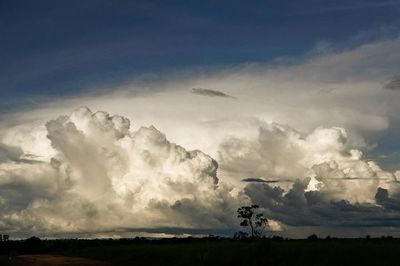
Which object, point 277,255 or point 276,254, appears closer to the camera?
point 277,255

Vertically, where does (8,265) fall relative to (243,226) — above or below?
below

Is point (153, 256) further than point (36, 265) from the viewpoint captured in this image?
Yes

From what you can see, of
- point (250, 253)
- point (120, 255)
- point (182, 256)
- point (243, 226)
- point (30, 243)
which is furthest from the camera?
point (30, 243)

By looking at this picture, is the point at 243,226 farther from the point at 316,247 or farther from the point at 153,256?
the point at 316,247

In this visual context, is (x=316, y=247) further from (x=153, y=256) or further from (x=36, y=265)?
(x=36, y=265)

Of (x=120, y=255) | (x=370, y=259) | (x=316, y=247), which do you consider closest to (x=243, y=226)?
(x=120, y=255)

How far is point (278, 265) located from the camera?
51.9 meters

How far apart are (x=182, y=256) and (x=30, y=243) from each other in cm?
8185

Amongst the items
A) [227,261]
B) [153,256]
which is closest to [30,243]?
[153,256]

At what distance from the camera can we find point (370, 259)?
4688 centimetres

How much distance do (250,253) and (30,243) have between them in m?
92.2

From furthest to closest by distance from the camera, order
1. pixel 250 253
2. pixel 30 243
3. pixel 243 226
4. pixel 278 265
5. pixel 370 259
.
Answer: pixel 30 243 < pixel 243 226 < pixel 250 253 < pixel 278 265 < pixel 370 259

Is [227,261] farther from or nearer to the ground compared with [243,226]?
nearer to the ground

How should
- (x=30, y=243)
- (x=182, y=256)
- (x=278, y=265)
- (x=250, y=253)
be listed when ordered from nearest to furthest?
(x=278, y=265)
(x=250, y=253)
(x=182, y=256)
(x=30, y=243)
